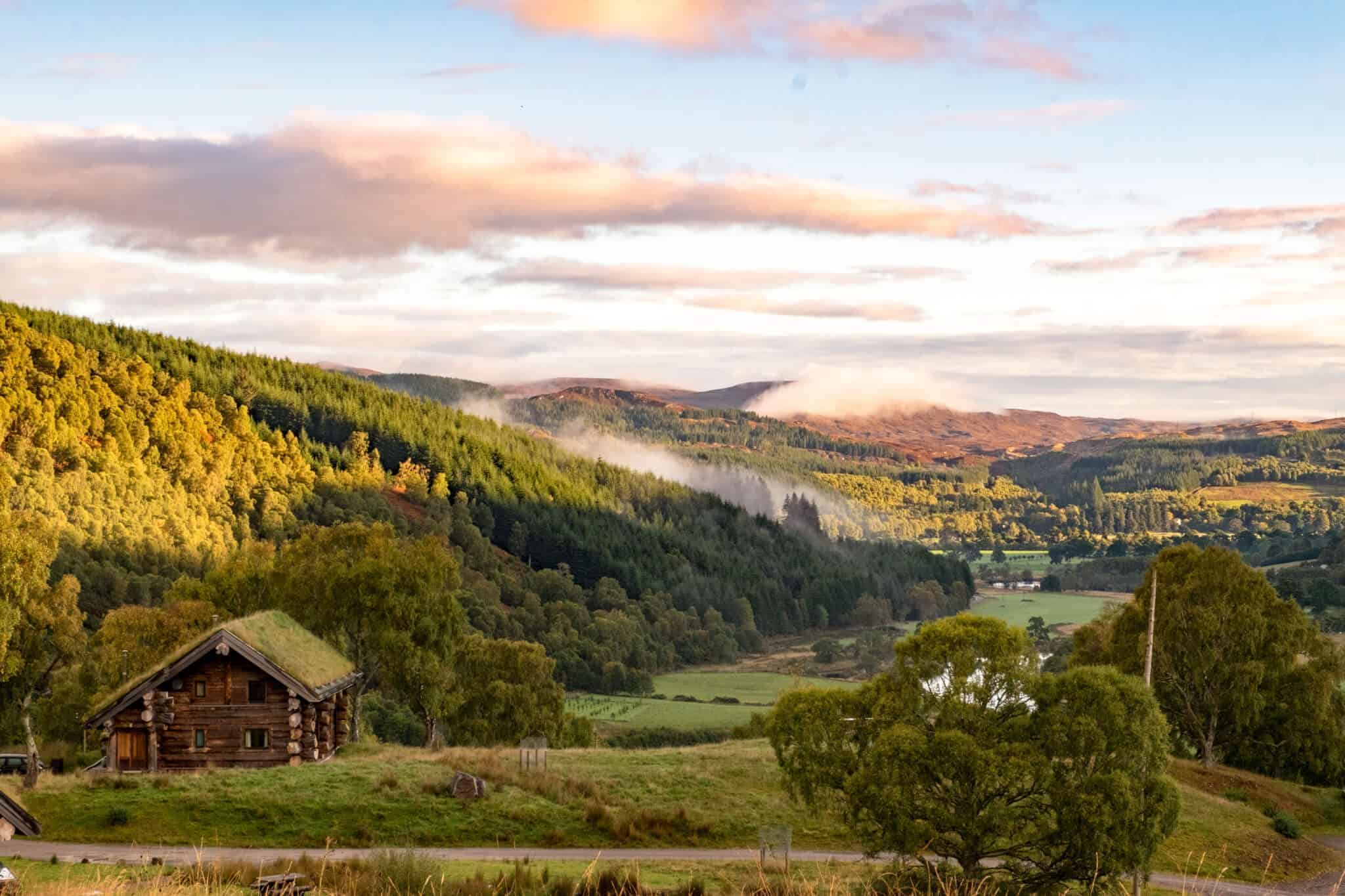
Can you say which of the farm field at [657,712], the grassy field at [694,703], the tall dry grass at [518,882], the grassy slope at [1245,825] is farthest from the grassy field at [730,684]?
the tall dry grass at [518,882]

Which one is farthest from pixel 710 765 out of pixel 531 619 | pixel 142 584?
pixel 531 619

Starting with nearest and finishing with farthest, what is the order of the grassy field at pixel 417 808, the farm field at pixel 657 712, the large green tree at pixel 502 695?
the grassy field at pixel 417 808, the large green tree at pixel 502 695, the farm field at pixel 657 712

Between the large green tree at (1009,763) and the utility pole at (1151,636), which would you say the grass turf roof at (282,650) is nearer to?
the large green tree at (1009,763)

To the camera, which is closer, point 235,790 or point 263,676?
point 235,790

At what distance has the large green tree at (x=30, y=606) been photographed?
53000mm

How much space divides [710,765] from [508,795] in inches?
410

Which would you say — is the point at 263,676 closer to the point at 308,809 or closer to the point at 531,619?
the point at 308,809

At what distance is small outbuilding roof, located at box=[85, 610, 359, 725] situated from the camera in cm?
4759

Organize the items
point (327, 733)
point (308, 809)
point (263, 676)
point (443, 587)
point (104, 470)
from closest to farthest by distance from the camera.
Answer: point (308, 809), point (263, 676), point (327, 733), point (443, 587), point (104, 470)

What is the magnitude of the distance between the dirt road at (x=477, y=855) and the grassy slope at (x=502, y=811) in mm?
1097

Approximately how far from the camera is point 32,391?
179375mm

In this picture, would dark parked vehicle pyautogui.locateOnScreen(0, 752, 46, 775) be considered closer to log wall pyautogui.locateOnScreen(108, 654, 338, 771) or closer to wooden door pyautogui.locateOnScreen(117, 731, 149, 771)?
wooden door pyautogui.locateOnScreen(117, 731, 149, 771)

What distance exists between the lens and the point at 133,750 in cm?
4866

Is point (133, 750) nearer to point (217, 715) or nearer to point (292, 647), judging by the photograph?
point (217, 715)
